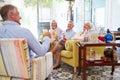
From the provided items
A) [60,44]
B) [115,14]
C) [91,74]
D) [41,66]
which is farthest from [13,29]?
[115,14]

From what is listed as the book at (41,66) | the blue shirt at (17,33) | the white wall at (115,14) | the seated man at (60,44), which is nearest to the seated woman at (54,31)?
the seated man at (60,44)

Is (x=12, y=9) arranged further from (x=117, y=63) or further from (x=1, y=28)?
(x=117, y=63)

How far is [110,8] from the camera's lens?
24.8 ft

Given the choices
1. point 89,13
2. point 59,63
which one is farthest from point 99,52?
point 89,13

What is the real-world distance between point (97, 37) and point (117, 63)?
0.57 meters

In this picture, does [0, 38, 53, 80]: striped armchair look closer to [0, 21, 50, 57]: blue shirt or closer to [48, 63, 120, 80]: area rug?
[0, 21, 50, 57]: blue shirt

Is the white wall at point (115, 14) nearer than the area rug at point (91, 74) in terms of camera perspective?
No

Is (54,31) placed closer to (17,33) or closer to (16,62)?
(17,33)

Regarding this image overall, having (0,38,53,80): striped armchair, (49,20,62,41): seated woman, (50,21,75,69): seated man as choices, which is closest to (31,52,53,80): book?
(0,38,53,80): striped armchair

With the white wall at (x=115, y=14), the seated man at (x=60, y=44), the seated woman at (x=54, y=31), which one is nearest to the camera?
the seated man at (x=60, y=44)

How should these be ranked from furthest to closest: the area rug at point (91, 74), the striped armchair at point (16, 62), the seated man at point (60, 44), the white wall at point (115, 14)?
the white wall at point (115, 14), the seated man at point (60, 44), the area rug at point (91, 74), the striped armchair at point (16, 62)

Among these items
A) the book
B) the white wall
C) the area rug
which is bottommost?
the area rug

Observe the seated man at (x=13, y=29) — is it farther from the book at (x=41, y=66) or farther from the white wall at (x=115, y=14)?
the white wall at (x=115, y=14)

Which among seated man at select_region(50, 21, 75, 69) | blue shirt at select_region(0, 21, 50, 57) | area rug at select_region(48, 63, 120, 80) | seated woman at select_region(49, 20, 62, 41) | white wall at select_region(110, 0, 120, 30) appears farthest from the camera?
white wall at select_region(110, 0, 120, 30)
